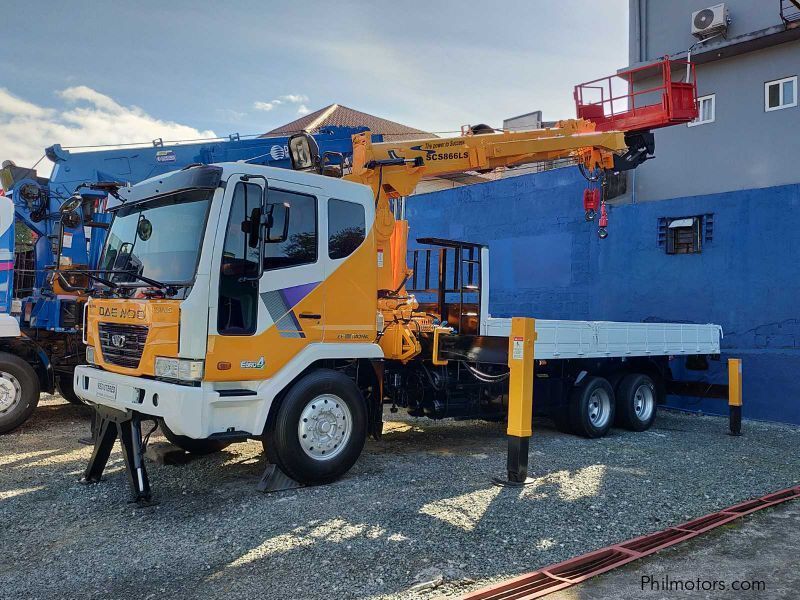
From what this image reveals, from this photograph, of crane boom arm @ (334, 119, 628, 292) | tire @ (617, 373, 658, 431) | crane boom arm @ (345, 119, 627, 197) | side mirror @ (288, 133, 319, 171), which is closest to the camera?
side mirror @ (288, 133, 319, 171)

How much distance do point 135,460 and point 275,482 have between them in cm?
124

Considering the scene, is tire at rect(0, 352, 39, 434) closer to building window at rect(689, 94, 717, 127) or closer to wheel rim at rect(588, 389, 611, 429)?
wheel rim at rect(588, 389, 611, 429)

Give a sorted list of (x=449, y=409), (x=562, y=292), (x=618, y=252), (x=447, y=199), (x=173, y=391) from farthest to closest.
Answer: (x=447, y=199) < (x=562, y=292) < (x=618, y=252) < (x=449, y=409) < (x=173, y=391)

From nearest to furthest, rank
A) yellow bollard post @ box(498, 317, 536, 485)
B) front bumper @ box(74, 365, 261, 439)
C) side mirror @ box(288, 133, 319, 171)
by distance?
front bumper @ box(74, 365, 261, 439) < yellow bollard post @ box(498, 317, 536, 485) < side mirror @ box(288, 133, 319, 171)

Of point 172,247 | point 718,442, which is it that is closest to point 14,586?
point 172,247

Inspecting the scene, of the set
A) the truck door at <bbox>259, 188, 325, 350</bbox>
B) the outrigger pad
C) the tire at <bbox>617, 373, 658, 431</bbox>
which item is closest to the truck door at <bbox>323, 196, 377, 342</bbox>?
the truck door at <bbox>259, 188, 325, 350</bbox>

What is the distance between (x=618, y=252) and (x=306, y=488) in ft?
29.5

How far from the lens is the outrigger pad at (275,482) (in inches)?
229

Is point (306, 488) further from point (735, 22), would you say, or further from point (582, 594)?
point (735, 22)

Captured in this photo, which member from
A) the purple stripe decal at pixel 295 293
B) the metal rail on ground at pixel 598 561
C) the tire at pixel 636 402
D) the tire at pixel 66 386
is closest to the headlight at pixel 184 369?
the purple stripe decal at pixel 295 293

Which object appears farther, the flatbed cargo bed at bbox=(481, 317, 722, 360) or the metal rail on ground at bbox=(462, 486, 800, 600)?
the flatbed cargo bed at bbox=(481, 317, 722, 360)

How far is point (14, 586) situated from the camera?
13.0 feet

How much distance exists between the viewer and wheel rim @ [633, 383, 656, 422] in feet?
32.2

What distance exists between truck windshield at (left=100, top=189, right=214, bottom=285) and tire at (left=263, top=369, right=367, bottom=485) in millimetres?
1491
